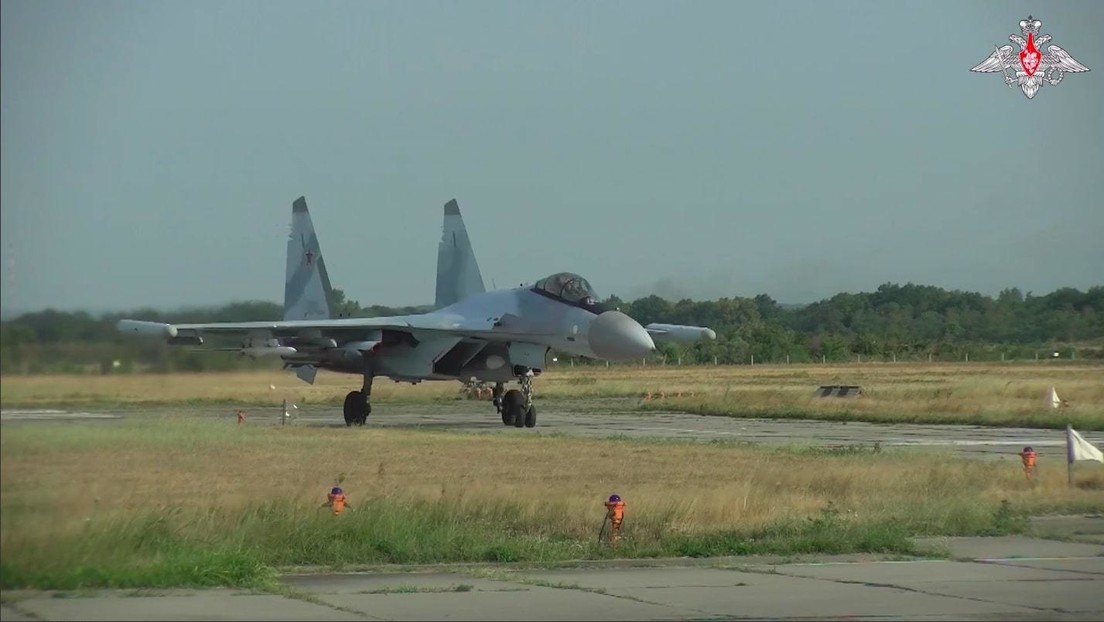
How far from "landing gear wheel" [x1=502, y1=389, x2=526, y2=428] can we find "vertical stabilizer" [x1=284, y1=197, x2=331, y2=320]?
21.4 feet

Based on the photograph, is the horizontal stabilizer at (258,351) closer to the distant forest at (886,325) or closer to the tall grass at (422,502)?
the tall grass at (422,502)

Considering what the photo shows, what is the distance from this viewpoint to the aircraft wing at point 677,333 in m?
35.6

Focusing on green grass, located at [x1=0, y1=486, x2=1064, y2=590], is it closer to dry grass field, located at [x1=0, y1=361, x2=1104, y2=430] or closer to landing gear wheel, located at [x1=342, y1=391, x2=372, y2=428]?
dry grass field, located at [x1=0, y1=361, x2=1104, y2=430]

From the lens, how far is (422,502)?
14.7m

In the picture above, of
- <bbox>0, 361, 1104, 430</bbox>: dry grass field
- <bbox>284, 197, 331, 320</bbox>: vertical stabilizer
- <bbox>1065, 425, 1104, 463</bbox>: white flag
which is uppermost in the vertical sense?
<bbox>284, 197, 331, 320</bbox>: vertical stabilizer

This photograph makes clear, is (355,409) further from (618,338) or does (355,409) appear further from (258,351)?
(258,351)

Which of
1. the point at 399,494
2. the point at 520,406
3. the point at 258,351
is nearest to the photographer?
the point at 399,494

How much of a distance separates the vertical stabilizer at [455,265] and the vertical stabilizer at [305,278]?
2862mm

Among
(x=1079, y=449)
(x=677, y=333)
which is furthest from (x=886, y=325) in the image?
(x=1079, y=449)

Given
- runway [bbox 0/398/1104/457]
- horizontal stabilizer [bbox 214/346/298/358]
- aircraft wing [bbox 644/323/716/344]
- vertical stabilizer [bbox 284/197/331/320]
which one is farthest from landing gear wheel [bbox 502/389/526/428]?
horizontal stabilizer [bbox 214/346/298/358]

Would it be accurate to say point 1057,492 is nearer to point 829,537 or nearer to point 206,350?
point 829,537

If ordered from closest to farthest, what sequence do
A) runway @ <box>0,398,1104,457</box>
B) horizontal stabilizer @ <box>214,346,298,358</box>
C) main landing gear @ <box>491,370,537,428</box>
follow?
horizontal stabilizer @ <box>214,346,298,358</box> < runway @ <box>0,398,1104,457</box> < main landing gear @ <box>491,370,537,428</box>

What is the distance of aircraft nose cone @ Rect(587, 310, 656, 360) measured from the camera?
2969 centimetres

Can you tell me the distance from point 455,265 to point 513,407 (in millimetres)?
6286
